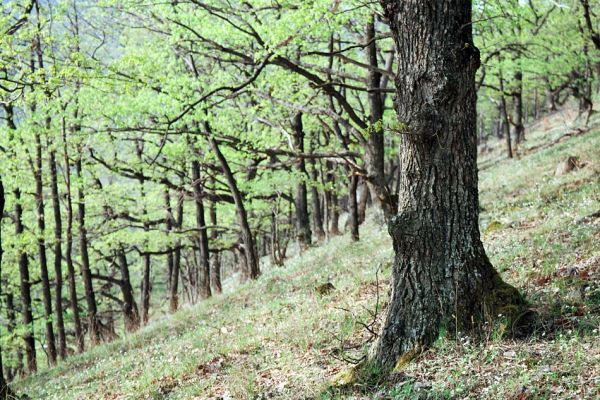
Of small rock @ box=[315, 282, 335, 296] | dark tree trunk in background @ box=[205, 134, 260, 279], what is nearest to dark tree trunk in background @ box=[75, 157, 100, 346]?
Result: dark tree trunk in background @ box=[205, 134, 260, 279]

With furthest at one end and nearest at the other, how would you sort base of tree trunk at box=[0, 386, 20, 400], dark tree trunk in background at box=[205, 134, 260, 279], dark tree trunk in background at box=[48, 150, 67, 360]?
1. dark tree trunk in background at box=[205, 134, 260, 279]
2. dark tree trunk in background at box=[48, 150, 67, 360]
3. base of tree trunk at box=[0, 386, 20, 400]

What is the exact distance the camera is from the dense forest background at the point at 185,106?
11.4m

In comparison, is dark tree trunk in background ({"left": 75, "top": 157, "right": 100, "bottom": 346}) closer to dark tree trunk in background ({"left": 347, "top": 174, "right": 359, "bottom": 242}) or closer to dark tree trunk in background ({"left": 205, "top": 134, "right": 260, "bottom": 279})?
dark tree trunk in background ({"left": 205, "top": 134, "right": 260, "bottom": 279})

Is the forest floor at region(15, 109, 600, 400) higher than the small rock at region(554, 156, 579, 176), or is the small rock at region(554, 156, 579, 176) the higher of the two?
the small rock at region(554, 156, 579, 176)

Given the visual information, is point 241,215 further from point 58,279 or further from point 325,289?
point 325,289

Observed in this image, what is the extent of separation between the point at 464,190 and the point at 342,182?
74.1 feet

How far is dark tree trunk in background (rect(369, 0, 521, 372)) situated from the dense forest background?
393 cm

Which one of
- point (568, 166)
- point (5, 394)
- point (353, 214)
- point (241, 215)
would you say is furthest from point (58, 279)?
point (568, 166)

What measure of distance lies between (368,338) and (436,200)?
89.2 inches

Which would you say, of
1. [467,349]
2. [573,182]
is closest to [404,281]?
[467,349]

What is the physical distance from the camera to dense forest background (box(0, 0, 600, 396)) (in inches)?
450

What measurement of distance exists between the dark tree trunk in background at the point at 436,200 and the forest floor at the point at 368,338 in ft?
1.05

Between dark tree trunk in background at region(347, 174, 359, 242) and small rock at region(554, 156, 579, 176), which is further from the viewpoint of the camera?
dark tree trunk in background at region(347, 174, 359, 242)

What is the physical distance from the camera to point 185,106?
44.4 feet
